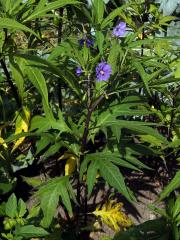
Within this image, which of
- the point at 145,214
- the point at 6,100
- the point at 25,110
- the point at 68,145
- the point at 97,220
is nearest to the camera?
the point at 68,145

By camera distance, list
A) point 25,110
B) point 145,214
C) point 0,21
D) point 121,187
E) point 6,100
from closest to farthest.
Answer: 1. point 0,21
2. point 121,187
3. point 25,110
4. point 145,214
5. point 6,100

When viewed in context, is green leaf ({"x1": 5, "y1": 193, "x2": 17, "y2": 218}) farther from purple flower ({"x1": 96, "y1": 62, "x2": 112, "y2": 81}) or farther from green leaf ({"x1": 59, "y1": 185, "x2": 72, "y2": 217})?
purple flower ({"x1": 96, "y1": 62, "x2": 112, "y2": 81})

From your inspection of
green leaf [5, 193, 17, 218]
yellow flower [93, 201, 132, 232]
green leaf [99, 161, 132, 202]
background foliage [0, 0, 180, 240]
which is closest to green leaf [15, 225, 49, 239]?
background foliage [0, 0, 180, 240]

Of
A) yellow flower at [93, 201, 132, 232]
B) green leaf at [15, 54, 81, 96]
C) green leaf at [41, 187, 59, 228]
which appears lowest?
yellow flower at [93, 201, 132, 232]

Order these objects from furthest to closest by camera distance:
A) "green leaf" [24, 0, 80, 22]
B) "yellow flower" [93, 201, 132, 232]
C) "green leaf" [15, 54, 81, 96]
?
"yellow flower" [93, 201, 132, 232] → "green leaf" [24, 0, 80, 22] → "green leaf" [15, 54, 81, 96]

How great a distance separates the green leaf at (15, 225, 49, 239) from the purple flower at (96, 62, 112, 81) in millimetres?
646

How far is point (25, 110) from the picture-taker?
7.59 ft

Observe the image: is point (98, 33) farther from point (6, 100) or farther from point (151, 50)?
point (6, 100)

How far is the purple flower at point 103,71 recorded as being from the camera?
191cm

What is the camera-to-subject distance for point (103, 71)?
6.29 feet

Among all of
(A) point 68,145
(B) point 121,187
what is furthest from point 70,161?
(B) point 121,187

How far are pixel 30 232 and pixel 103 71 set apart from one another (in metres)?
0.70

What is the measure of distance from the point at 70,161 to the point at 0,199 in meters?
0.47

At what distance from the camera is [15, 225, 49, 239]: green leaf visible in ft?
6.28
